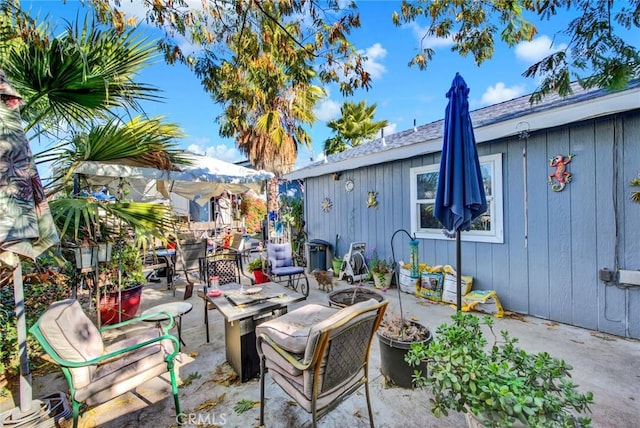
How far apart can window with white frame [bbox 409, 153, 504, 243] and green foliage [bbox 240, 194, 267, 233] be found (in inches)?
383

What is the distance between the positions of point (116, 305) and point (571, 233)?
19.9ft

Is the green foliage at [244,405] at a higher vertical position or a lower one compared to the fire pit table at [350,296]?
lower

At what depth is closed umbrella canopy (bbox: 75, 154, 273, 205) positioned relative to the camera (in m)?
3.36

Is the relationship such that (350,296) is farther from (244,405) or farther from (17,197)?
(17,197)

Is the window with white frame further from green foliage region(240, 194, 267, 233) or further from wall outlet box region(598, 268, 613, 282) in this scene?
green foliage region(240, 194, 267, 233)

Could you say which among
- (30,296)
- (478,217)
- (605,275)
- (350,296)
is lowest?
(350,296)

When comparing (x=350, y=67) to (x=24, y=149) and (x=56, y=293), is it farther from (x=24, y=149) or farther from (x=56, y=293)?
(x=56, y=293)

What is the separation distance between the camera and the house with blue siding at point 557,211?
3.31 m

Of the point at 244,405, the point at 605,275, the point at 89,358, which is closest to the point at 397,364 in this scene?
the point at 244,405

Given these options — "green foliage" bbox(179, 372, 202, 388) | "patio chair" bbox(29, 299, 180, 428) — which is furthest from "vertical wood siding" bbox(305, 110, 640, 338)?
"patio chair" bbox(29, 299, 180, 428)

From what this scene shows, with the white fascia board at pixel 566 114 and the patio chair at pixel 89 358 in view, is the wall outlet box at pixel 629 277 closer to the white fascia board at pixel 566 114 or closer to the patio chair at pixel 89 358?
the white fascia board at pixel 566 114

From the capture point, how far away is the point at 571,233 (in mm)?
3707

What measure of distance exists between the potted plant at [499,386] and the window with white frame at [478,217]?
2507 millimetres

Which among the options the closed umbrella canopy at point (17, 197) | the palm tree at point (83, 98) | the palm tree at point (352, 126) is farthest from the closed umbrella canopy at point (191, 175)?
the palm tree at point (352, 126)
